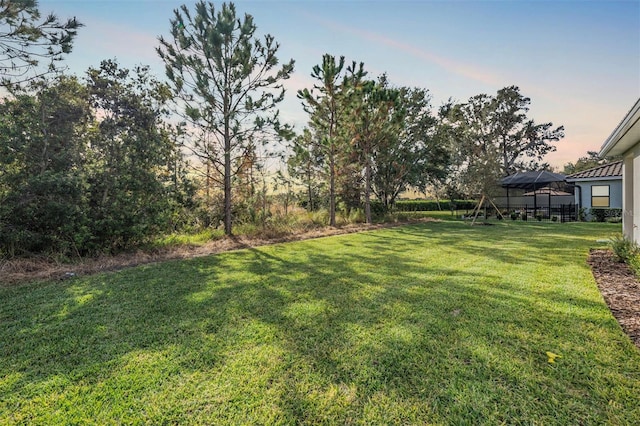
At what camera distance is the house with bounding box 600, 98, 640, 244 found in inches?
168

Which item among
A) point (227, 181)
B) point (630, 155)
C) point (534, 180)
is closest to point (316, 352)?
point (227, 181)

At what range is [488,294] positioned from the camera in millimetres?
3656

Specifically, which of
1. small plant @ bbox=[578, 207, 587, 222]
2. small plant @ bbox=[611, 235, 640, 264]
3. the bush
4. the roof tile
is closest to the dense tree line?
small plant @ bbox=[578, 207, 587, 222]

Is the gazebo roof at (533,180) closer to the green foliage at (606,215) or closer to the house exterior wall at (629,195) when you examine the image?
the green foliage at (606,215)

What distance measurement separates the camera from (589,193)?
1470 cm

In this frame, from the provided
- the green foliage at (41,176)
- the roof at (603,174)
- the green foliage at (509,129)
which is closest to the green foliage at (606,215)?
the roof at (603,174)

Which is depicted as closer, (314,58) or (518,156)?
(314,58)

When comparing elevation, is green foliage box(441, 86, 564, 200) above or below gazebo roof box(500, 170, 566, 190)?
above

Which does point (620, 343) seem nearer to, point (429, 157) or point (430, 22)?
point (430, 22)

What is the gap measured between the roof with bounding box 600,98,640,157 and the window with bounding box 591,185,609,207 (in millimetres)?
10410

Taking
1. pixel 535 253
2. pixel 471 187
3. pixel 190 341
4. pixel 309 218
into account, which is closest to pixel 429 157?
pixel 471 187

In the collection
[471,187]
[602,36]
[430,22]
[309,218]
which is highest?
[430,22]

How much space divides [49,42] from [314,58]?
7888 millimetres

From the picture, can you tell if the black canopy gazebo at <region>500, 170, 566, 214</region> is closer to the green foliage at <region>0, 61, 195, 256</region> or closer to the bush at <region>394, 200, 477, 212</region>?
the bush at <region>394, 200, 477, 212</region>
